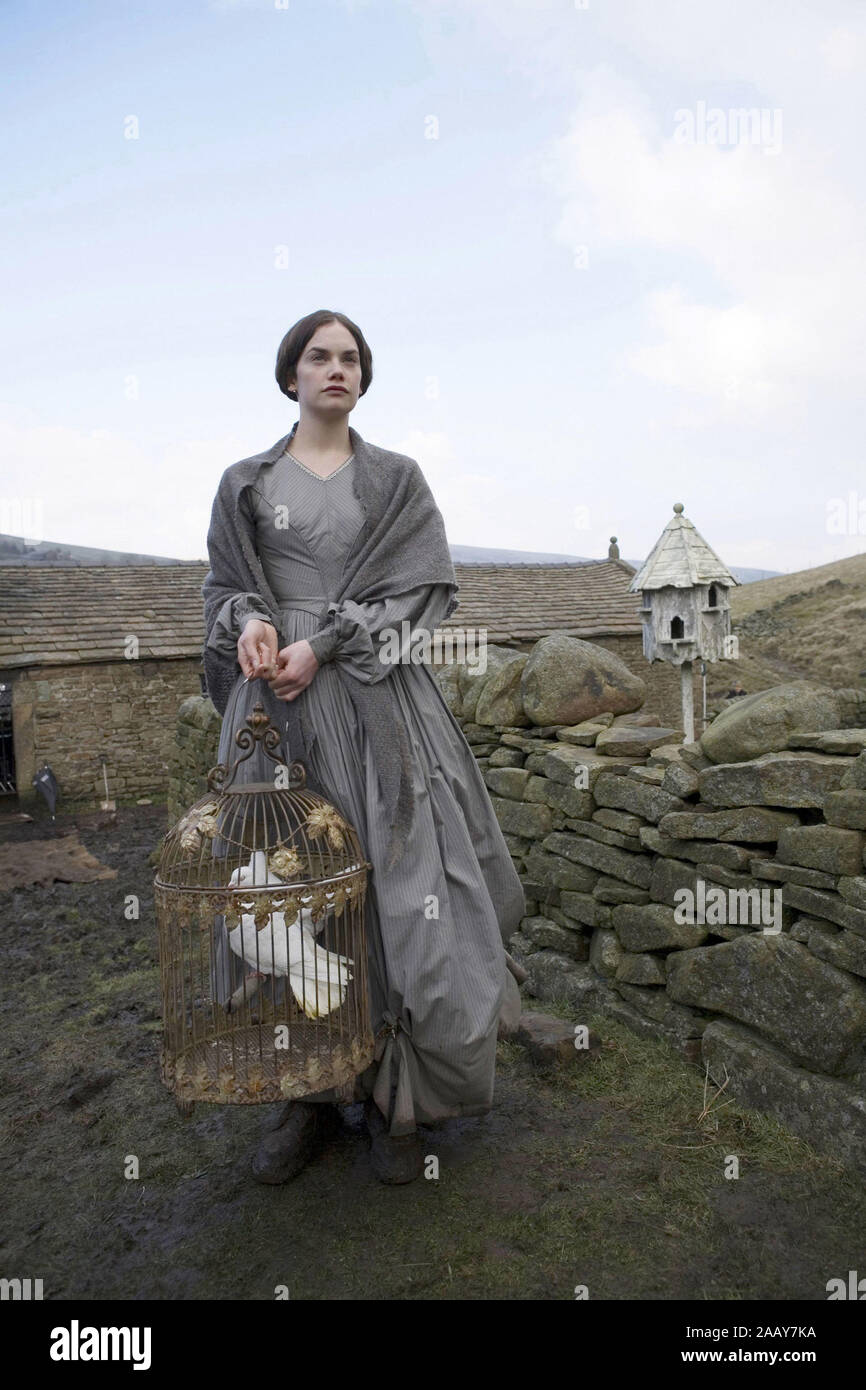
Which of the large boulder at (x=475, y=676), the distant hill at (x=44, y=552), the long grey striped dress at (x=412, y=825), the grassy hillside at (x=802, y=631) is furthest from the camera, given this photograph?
the distant hill at (x=44, y=552)

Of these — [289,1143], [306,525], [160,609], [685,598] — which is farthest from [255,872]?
[160,609]

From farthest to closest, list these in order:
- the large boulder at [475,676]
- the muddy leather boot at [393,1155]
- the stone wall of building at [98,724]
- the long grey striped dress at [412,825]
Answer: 1. the stone wall of building at [98,724]
2. the large boulder at [475,676]
3. the muddy leather boot at [393,1155]
4. the long grey striped dress at [412,825]

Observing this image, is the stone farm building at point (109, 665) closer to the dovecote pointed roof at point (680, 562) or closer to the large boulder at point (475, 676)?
the dovecote pointed roof at point (680, 562)

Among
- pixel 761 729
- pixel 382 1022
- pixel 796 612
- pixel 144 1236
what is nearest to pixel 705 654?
pixel 761 729

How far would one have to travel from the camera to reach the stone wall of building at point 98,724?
1218 cm

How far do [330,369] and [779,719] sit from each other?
1.88 meters

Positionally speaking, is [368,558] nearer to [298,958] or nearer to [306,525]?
[306,525]

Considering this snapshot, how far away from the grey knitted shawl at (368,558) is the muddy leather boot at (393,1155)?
971 millimetres

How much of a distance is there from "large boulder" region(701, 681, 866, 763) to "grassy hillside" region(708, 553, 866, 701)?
525 inches

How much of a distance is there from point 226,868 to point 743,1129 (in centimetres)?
182

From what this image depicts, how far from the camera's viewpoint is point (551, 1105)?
9.78 ft

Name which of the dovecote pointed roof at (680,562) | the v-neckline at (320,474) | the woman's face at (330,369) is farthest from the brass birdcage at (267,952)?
the dovecote pointed roof at (680,562)

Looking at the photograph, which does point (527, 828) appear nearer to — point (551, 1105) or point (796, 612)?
point (551, 1105)

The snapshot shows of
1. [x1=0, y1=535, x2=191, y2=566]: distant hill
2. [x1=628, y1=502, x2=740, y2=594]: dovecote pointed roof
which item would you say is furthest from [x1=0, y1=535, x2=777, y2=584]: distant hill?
[x1=628, y1=502, x2=740, y2=594]: dovecote pointed roof
